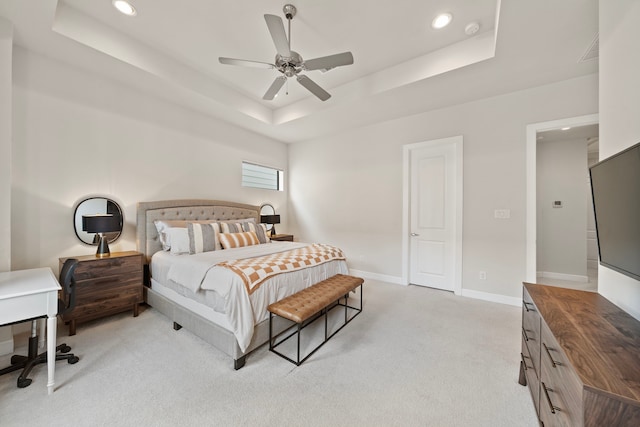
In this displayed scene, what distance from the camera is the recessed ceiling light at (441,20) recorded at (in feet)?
7.45

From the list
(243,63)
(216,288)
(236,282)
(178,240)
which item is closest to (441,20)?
(243,63)

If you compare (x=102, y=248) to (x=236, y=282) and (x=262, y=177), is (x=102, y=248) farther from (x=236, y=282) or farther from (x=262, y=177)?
(x=262, y=177)

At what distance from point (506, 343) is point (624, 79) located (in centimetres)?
219

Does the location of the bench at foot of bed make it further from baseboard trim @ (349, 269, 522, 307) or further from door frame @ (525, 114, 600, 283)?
door frame @ (525, 114, 600, 283)

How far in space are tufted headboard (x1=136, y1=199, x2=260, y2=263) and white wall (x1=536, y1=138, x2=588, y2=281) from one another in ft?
18.2

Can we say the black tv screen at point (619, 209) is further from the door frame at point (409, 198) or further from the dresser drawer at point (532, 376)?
the door frame at point (409, 198)

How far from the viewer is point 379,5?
85.9 inches

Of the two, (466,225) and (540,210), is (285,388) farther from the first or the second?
(540,210)

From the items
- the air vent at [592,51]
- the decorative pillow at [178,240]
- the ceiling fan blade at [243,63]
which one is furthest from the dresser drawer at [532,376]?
the decorative pillow at [178,240]

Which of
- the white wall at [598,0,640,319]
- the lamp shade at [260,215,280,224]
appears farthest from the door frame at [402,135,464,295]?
the lamp shade at [260,215,280,224]

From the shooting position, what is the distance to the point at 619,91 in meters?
1.42

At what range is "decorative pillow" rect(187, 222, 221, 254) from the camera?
9.77 feet

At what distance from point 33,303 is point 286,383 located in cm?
178

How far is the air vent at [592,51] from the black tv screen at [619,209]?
177 centimetres
